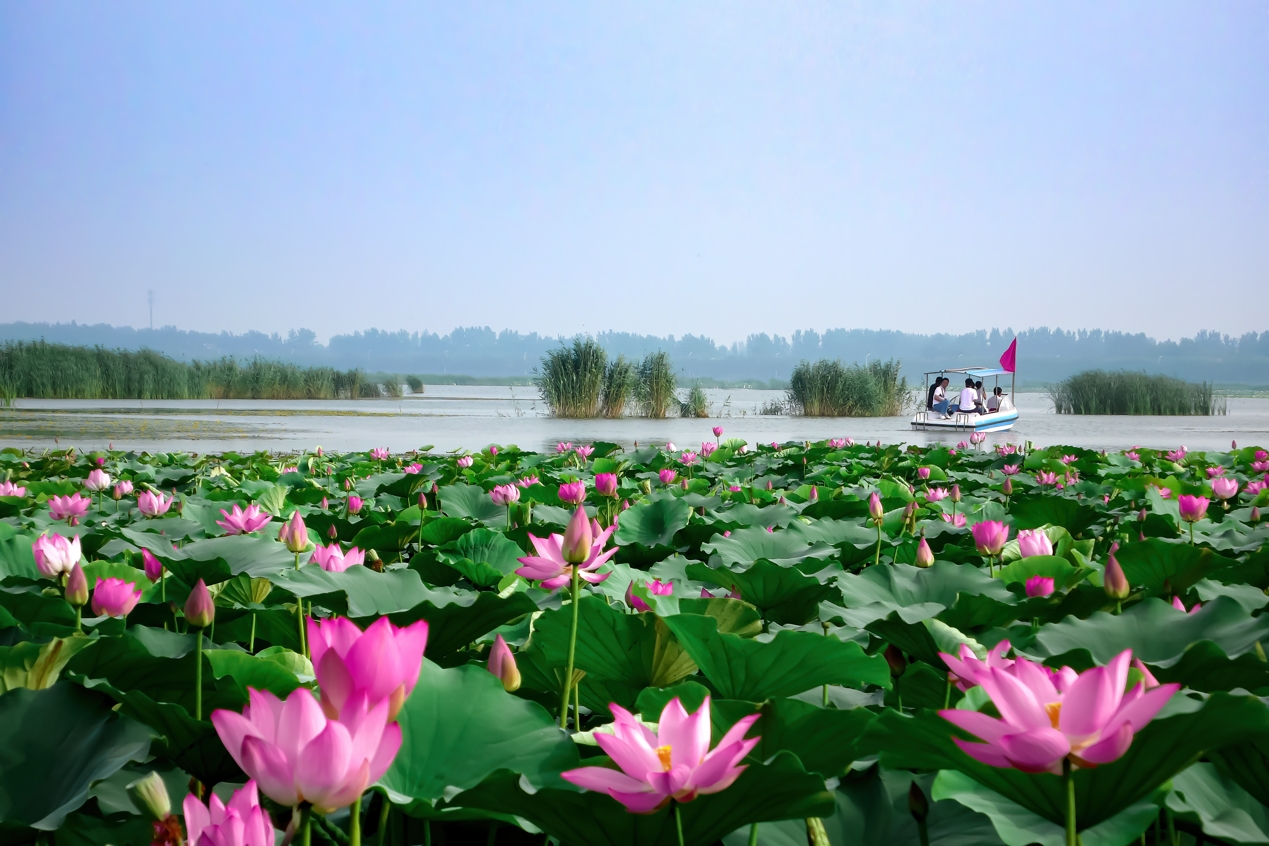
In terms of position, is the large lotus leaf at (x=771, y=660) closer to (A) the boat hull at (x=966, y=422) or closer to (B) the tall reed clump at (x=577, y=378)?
(A) the boat hull at (x=966, y=422)

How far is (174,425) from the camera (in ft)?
41.4

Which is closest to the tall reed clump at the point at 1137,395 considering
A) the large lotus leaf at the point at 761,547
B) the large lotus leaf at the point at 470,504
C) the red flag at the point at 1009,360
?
the red flag at the point at 1009,360

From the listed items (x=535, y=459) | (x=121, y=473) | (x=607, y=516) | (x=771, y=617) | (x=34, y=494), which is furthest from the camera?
(x=535, y=459)

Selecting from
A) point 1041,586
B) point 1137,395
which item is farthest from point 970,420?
point 1041,586

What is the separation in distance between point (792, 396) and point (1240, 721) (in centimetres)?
2077

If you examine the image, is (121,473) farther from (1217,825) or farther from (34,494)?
(1217,825)

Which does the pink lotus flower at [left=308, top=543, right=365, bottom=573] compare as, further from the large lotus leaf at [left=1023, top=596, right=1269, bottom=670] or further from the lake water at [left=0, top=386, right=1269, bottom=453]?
the lake water at [left=0, top=386, right=1269, bottom=453]

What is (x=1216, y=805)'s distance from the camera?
789mm

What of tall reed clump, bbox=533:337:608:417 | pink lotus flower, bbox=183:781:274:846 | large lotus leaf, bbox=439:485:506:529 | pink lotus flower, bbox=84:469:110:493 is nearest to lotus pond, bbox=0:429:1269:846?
pink lotus flower, bbox=183:781:274:846

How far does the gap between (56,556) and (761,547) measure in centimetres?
137

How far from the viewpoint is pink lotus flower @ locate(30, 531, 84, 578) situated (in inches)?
52.7

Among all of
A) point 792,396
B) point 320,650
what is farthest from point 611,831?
point 792,396

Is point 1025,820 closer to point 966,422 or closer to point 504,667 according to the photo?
point 504,667

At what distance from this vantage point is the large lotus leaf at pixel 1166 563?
5.16 ft
